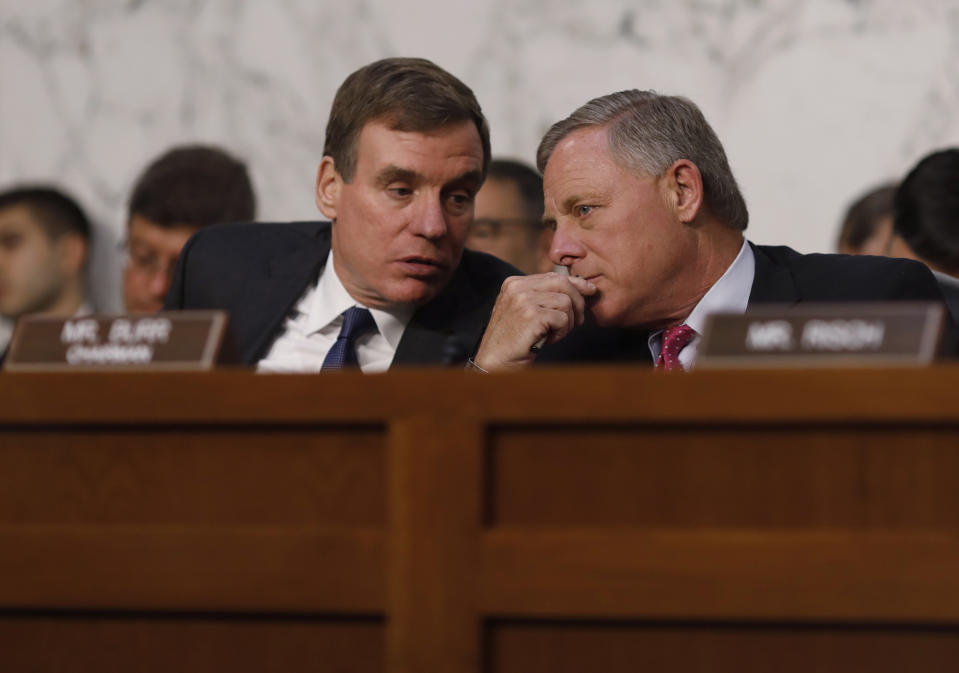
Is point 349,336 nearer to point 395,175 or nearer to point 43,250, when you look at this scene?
point 395,175

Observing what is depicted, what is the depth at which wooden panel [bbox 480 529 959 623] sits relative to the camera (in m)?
1.08

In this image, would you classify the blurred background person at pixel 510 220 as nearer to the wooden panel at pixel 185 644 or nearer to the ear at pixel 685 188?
the ear at pixel 685 188

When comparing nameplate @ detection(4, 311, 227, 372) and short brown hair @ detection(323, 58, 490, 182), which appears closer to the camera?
nameplate @ detection(4, 311, 227, 372)

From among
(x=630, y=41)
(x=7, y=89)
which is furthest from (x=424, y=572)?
(x=7, y=89)

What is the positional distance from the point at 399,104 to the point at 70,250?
2186 mm

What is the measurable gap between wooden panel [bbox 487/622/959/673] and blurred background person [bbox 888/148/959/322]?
1.59 m

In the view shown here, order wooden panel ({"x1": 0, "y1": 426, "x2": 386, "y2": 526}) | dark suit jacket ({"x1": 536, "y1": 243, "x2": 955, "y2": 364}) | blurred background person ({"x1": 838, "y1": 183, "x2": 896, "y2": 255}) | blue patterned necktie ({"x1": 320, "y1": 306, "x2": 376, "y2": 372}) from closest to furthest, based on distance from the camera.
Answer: wooden panel ({"x1": 0, "y1": 426, "x2": 386, "y2": 526}), dark suit jacket ({"x1": 536, "y1": 243, "x2": 955, "y2": 364}), blue patterned necktie ({"x1": 320, "y1": 306, "x2": 376, "y2": 372}), blurred background person ({"x1": 838, "y1": 183, "x2": 896, "y2": 255})

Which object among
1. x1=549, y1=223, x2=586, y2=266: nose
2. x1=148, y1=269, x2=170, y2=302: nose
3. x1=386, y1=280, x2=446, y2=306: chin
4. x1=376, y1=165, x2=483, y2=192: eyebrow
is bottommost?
x1=386, y1=280, x2=446, y2=306: chin

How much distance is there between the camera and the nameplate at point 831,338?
1.13m

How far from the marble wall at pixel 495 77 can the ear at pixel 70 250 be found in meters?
0.06

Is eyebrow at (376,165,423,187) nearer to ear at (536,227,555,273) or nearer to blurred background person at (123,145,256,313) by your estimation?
ear at (536,227,555,273)

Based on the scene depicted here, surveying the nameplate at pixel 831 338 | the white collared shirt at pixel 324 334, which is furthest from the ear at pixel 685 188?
the nameplate at pixel 831 338

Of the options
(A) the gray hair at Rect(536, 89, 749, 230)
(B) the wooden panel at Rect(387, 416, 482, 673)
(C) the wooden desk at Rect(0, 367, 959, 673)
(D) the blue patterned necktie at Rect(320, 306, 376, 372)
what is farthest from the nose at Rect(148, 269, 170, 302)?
(B) the wooden panel at Rect(387, 416, 482, 673)

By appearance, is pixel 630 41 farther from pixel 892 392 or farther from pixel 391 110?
pixel 892 392
